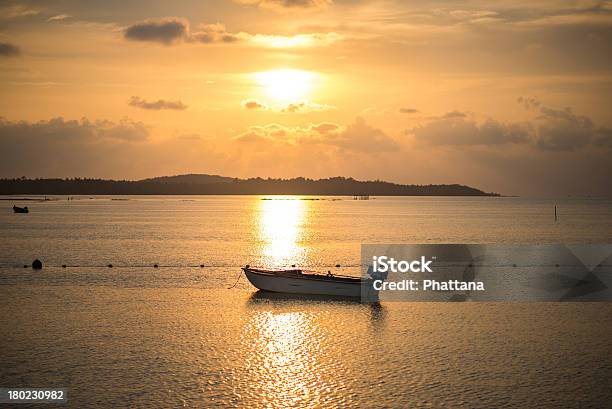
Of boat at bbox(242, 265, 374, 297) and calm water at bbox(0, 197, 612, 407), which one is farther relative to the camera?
boat at bbox(242, 265, 374, 297)

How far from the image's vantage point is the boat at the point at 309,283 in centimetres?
5016

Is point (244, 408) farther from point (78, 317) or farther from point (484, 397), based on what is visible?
point (78, 317)

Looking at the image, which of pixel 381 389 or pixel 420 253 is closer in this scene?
pixel 381 389

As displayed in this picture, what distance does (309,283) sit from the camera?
51.2 metres

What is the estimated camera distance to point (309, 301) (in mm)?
50000

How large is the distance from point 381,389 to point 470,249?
240ft

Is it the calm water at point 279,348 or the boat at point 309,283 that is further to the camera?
the boat at point 309,283

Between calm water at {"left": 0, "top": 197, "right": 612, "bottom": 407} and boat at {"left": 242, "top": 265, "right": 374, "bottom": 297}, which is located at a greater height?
boat at {"left": 242, "top": 265, "right": 374, "bottom": 297}

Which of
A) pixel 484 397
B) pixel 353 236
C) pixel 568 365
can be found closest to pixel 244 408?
pixel 484 397

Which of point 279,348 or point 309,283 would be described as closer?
point 279,348

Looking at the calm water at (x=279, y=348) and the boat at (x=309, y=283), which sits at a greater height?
the boat at (x=309, y=283)

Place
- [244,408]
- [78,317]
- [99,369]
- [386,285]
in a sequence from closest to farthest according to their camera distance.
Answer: [244,408] < [99,369] < [78,317] < [386,285]

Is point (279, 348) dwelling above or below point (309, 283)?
below

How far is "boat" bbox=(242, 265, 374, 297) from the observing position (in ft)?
165
